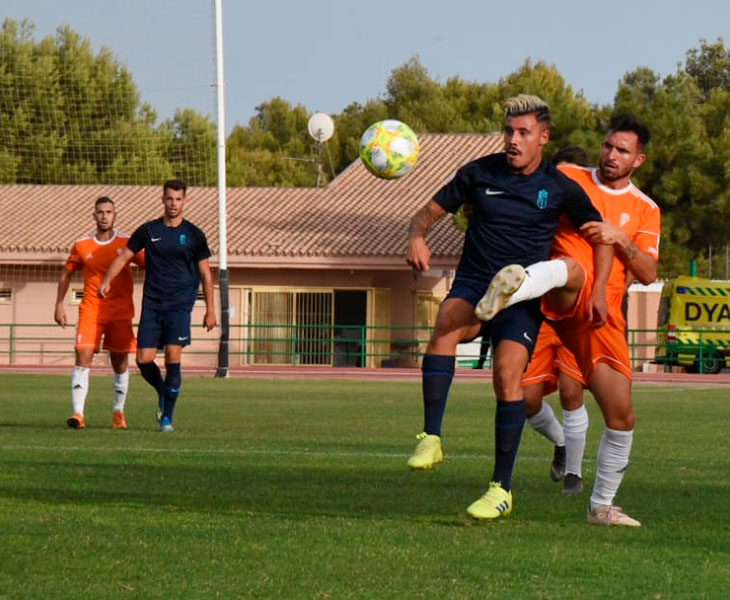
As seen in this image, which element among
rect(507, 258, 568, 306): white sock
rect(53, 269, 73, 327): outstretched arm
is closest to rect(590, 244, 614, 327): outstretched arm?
rect(507, 258, 568, 306): white sock

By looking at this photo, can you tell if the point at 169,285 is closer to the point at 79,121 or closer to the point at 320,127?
the point at 79,121

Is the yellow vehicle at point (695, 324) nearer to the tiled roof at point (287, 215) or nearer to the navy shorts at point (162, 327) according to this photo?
the tiled roof at point (287, 215)

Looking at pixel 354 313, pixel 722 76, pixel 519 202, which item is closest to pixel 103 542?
pixel 519 202

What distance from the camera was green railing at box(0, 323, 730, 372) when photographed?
40344 mm

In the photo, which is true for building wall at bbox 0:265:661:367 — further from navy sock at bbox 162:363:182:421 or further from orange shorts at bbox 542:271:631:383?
orange shorts at bbox 542:271:631:383

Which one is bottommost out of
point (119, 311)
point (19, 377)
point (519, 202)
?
point (19, 377)

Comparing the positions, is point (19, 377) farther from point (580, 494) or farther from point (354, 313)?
point (580, 494)

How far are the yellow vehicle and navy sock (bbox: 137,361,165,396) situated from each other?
25174 millimetres

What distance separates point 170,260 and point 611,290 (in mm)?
7338

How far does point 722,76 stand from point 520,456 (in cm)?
7505

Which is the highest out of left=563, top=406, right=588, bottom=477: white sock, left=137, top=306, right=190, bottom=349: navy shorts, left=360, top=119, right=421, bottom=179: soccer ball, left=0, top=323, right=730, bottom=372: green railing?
left=360, top=119, right=421, bottom=179: soccer ball

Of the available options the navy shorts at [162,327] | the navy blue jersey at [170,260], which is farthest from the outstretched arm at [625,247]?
the navy shorts at [162,327]

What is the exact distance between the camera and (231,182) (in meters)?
65.9

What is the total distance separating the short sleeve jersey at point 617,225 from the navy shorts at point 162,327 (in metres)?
7.24
